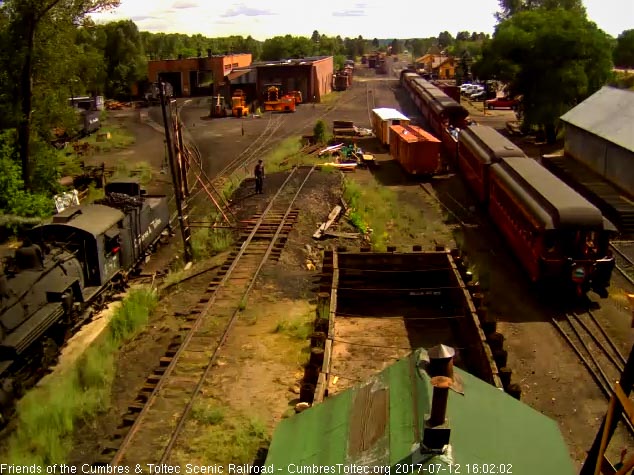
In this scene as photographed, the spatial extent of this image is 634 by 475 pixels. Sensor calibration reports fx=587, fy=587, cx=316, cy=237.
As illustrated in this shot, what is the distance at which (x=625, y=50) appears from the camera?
235 ft

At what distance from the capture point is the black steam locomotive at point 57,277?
1093 cm

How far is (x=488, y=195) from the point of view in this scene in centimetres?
2123

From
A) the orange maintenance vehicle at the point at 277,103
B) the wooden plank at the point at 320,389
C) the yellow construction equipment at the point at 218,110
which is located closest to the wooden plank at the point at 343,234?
the wooden plank at the point at 320,389

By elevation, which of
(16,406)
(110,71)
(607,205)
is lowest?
(16,406)

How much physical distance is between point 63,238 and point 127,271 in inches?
111

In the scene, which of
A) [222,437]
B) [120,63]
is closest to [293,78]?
[120,63]

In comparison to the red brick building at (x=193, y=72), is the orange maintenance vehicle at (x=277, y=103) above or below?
below

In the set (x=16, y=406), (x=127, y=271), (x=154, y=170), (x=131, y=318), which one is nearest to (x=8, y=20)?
(x=154, y=170)

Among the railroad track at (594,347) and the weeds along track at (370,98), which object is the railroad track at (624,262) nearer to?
the railroad track at (594,347)

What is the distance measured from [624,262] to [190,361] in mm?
13051

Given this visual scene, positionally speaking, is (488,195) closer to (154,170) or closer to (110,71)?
(154,170)

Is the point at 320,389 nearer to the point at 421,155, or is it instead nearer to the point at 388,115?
the point at 421,155

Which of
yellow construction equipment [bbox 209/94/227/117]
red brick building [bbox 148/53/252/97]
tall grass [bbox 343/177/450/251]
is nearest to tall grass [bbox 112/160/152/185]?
tall grass [bbox 343/177/450/251]

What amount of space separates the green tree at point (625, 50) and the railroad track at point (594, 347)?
2714 inches
